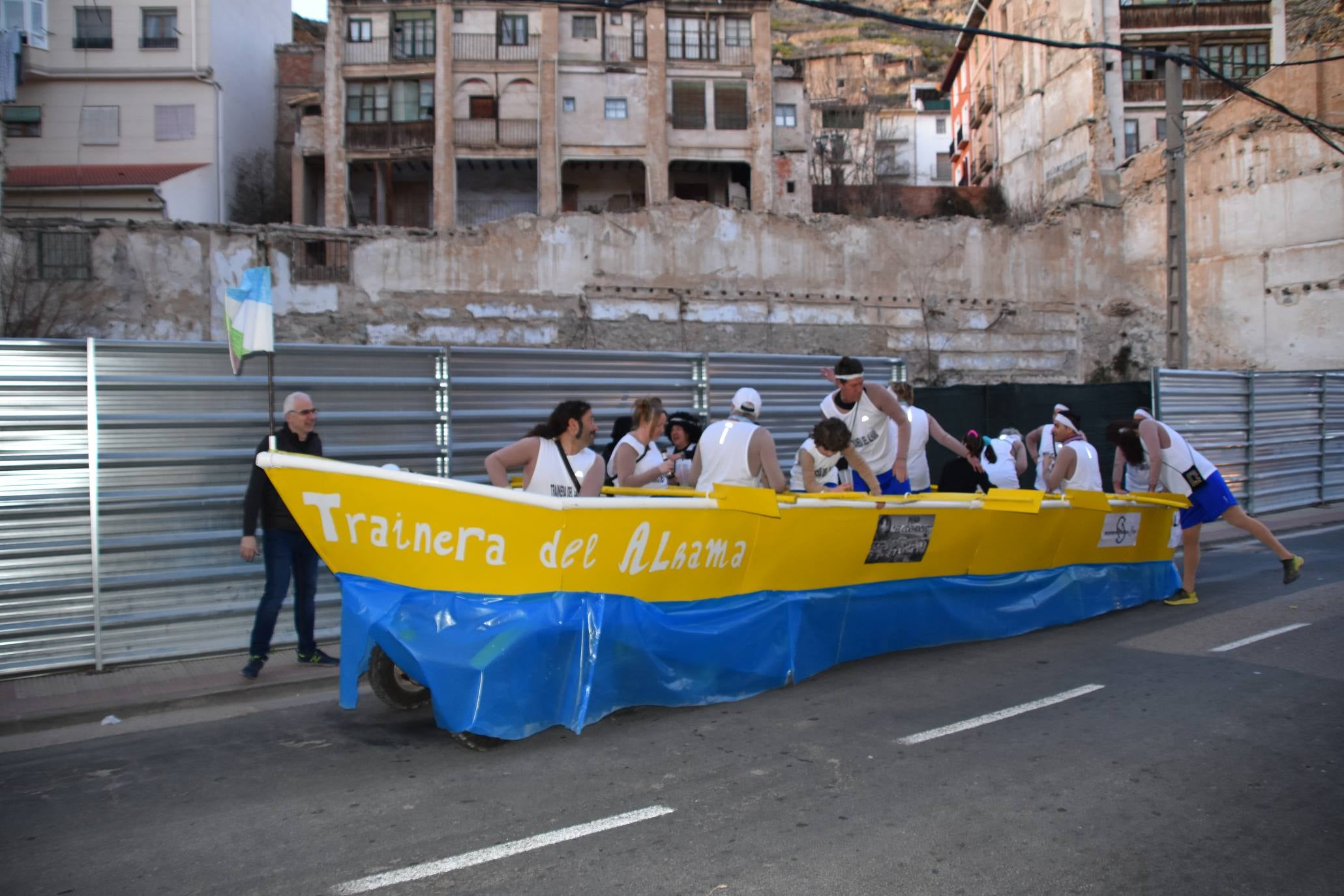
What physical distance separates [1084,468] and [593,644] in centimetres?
596

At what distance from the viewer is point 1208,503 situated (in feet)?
31.4

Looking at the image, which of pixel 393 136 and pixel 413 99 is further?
pixel 413 99

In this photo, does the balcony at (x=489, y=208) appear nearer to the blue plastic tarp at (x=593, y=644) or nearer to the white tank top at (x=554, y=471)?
the white tank top at (x=554, y=471)

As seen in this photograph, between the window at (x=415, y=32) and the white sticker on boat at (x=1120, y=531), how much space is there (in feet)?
129

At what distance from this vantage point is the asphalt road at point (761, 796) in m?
3.92

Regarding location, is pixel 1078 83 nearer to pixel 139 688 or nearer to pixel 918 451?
pixel 918 451

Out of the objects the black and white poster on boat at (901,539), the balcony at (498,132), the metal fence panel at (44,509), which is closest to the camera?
the black and white poster on boat at (901,539)

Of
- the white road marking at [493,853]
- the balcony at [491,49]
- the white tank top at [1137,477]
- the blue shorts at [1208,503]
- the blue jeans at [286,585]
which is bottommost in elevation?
the white road marking at [493,853]

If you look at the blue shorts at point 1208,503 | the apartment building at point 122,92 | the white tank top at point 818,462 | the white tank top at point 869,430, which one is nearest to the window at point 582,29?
the apartment building at point 122,92

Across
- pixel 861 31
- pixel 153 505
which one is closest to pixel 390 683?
pixel 153 505

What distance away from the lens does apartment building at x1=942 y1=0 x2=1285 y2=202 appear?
35719 mm

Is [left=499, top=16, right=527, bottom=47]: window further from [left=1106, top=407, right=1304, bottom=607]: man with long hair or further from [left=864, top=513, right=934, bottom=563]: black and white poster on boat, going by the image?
[left=864, top=513, right=934, bottom=563]: black and white poster on boat

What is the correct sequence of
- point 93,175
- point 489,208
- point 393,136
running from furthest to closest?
point 489,208 < point 393,136 < point 93,175

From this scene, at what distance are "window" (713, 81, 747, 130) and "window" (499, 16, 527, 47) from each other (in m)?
8.05
